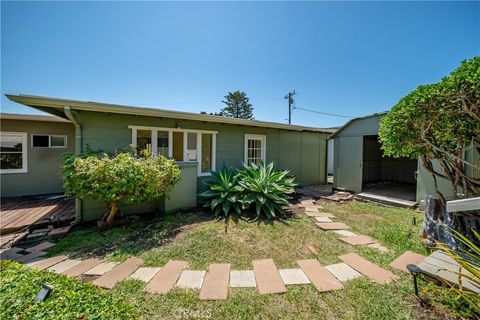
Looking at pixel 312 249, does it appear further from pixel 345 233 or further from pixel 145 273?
pixel 145 273

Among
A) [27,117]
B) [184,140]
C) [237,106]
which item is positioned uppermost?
[237,106]

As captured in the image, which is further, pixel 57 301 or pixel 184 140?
pixel 184 140

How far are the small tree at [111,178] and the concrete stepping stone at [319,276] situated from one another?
315 cm

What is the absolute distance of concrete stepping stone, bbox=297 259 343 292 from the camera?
7.72 ft

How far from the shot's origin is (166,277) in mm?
2539

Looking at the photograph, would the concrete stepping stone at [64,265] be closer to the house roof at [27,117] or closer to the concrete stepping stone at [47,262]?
the concrete stepping stone at [47,262]

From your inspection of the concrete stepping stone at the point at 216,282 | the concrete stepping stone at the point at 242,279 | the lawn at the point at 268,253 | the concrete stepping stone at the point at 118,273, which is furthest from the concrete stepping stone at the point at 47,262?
the concrete stepping stone at the point at 242,279

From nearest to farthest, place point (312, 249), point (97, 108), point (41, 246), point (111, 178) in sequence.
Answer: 1. point (312, 249)
2. point (41, 246)
3. point (111, 178)
4. point (97, 108)

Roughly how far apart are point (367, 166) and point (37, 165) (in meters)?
13.9

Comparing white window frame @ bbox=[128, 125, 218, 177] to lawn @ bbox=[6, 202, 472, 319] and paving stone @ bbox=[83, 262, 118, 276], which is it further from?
paving stone @ bbox=[83, 262, 118, 276]

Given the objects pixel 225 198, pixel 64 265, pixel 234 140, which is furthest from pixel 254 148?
pixel 64 265

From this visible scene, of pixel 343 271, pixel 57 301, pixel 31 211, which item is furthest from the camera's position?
pixel 31 211

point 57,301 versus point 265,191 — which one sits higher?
point 265,191

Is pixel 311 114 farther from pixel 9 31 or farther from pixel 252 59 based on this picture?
pixel 9 31
